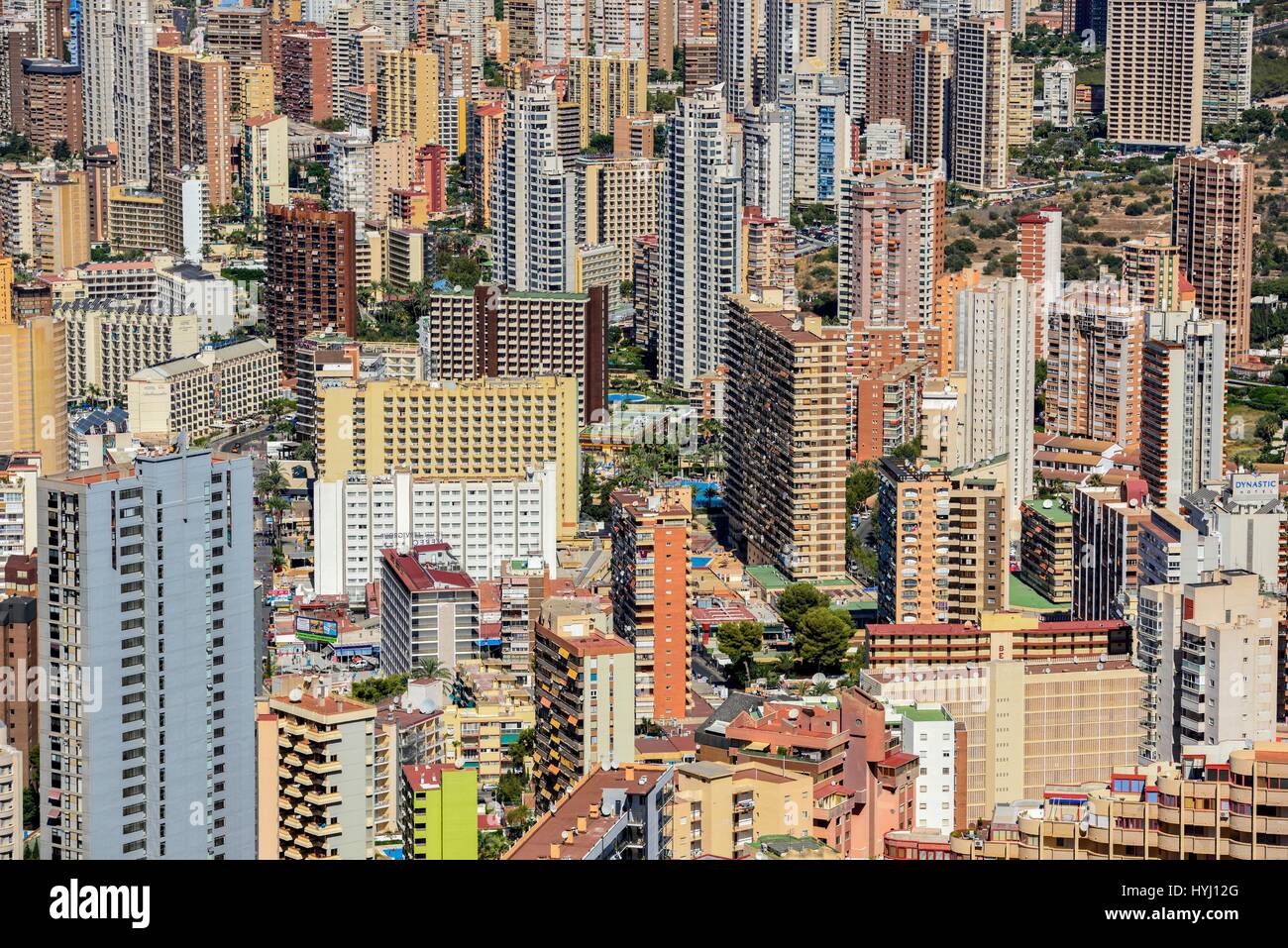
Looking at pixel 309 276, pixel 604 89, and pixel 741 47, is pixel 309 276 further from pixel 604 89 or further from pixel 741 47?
pixel 741 47

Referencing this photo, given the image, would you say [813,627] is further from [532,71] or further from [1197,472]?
[532,71]

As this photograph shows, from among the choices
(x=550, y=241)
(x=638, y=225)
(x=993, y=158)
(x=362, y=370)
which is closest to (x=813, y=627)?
(x=362, y=370)

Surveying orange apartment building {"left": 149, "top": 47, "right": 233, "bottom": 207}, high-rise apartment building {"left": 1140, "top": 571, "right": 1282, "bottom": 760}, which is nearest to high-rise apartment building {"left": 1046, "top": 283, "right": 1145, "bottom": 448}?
high-rise apartment building {"left": 1140, "top": 571, "right": 1282, "bottom": 760}

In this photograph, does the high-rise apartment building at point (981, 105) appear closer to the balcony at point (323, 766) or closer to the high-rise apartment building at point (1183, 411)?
the high-rise apartment building at point (1183, 411)

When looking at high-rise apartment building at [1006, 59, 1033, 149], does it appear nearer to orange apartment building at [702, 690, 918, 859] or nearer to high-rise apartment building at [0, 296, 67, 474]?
high-rise apartment building at [0, 296, 67, 474]

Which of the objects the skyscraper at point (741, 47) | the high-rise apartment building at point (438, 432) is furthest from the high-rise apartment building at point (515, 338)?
the skyscraper at point (741, 47)
